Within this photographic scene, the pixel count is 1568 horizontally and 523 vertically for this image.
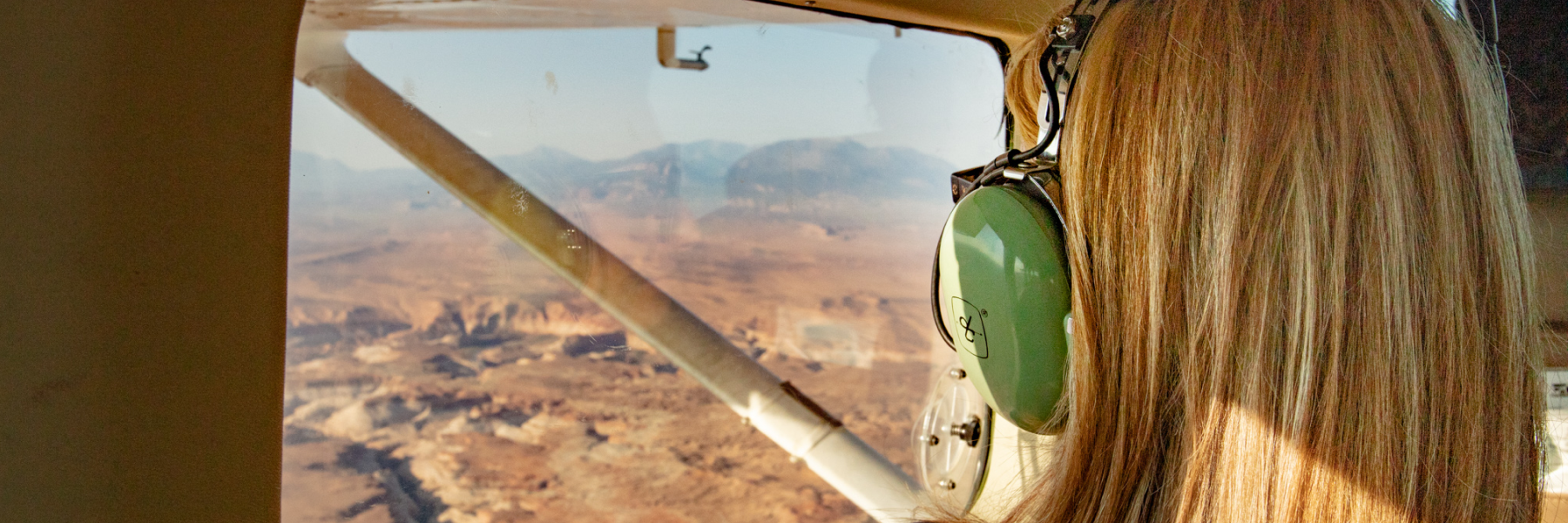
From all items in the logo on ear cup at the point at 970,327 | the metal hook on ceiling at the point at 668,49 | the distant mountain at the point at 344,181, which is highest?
the metal hook on ceiling at the point at 668,49

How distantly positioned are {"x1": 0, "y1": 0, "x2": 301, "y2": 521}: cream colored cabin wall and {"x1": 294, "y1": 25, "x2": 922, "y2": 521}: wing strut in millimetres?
191

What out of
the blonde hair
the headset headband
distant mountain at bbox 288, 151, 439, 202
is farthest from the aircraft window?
the blonde hair

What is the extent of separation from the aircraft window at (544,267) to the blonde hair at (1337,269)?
815mm

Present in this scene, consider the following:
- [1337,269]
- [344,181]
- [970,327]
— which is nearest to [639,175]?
[344,181]

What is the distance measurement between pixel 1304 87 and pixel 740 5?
0.85 m

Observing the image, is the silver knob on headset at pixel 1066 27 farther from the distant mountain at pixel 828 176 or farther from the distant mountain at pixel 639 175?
the distant mountain at pixel 828 176

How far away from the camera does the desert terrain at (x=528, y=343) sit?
116 cm

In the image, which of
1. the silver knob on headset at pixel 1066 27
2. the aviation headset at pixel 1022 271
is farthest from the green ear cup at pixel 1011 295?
the silver knob on headset at pixel 1066 27

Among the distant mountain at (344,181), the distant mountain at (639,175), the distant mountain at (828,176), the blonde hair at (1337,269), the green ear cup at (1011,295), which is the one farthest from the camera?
the distant mountain at (828,176)

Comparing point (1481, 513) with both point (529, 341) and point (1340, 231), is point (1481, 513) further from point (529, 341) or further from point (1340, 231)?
point (529, 341)

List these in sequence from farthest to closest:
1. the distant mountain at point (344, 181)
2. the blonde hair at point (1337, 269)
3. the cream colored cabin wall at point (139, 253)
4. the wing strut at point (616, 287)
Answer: the wing strut at point (616, 287)
the distant mountain at point (344, 181)
the blonde hair at point (1337, 269)
the cream colored cabin wall at point (139, 253)

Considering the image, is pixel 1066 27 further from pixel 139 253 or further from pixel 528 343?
pixel 528 343

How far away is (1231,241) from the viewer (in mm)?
627

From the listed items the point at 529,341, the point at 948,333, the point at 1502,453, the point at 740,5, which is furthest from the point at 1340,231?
the point at 529,341
